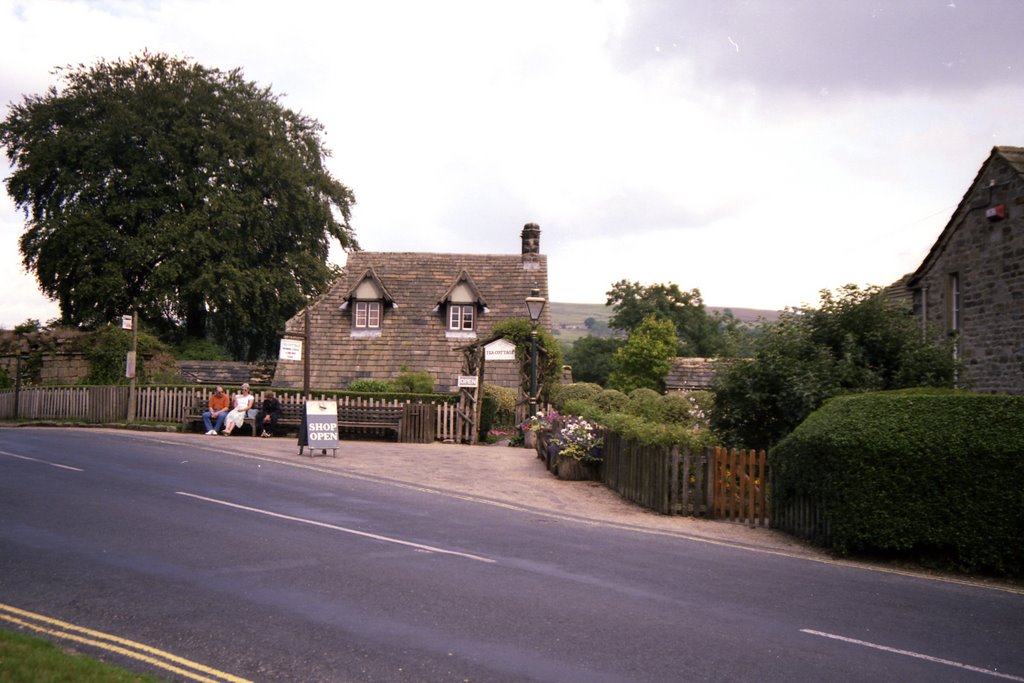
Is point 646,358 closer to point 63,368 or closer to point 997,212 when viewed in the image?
point 63,368

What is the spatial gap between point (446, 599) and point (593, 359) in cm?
7657

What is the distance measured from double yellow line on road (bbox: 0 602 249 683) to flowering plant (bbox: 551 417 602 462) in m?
12.6

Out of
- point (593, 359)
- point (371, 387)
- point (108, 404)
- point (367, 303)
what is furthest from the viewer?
point (593, 359)

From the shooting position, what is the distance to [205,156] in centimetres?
4472

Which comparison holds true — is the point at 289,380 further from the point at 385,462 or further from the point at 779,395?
the point at 779,395

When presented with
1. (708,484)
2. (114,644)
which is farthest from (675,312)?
(114,644)

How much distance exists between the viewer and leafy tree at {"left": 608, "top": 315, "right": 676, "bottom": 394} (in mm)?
58719

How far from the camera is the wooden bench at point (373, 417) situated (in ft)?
87.9

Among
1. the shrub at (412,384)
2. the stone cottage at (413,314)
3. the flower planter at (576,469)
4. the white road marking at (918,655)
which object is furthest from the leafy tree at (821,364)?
the stone cottage at (413,314)

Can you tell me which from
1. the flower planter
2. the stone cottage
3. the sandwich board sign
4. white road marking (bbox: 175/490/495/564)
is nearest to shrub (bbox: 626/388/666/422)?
the flower planter

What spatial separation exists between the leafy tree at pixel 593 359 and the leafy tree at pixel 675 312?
4109 mm

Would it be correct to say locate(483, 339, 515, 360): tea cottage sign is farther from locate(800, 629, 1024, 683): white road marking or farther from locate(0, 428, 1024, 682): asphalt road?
locate(800, 629, 1024, 683): white road marking

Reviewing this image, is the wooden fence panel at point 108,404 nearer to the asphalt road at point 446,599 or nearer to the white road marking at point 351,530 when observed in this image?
the asphalt road at point 446,599

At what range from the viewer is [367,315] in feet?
123
